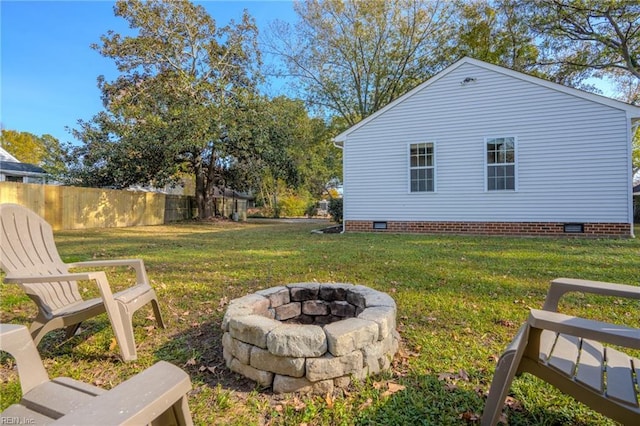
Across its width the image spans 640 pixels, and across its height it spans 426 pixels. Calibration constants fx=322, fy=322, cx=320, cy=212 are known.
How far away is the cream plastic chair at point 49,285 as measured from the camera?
93.2 inches

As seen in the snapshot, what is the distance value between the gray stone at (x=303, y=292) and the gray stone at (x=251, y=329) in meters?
0.88

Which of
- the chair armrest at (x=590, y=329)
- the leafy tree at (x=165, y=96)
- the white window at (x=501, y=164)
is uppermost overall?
the leafy tree at (x=165, y=96)

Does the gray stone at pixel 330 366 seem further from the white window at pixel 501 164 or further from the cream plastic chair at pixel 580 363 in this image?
the white window at pixel 501 164

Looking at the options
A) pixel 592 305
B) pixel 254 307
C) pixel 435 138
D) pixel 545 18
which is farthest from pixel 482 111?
pixel 254 307

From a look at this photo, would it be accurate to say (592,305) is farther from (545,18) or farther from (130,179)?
(130,179)

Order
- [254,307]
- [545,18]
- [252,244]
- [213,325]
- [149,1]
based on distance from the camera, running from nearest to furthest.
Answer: [254,307], [213,325], [252,244], [545,18], [149,1]

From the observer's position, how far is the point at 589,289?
1941mm

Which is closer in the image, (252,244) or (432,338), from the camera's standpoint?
(432,338)

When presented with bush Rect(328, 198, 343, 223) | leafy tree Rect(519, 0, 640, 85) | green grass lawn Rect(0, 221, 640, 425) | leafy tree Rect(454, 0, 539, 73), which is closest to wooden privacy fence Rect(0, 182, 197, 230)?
green grass lawn Rect(0, 221, 640, 425)

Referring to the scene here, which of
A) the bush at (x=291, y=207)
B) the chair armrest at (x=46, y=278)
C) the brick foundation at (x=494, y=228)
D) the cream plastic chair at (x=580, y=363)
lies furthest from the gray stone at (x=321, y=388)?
the bush at (x=291, y=207)

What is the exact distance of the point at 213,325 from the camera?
3229 mm

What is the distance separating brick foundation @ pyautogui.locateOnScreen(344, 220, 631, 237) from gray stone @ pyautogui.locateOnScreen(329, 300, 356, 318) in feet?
25.7

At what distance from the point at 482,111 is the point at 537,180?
8.36ft

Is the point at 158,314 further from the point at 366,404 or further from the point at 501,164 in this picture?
the point at 501,164
